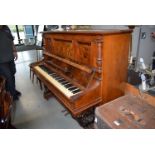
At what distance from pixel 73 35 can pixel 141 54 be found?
864mm

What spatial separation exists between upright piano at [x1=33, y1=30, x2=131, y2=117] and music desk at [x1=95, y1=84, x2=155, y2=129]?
0.17 meters

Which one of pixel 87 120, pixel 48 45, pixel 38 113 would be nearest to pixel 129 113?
pixel 87 120

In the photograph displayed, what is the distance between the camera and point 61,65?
2.29 m

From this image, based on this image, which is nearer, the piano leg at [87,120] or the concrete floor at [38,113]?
the piano leg at [87,120]

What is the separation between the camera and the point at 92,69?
1.58 metres

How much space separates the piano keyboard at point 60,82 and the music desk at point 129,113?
0.34 m

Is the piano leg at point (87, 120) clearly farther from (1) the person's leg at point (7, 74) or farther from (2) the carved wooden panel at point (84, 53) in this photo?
(1) the person's leg at point (7, 74)

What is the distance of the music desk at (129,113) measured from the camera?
125 centimetres

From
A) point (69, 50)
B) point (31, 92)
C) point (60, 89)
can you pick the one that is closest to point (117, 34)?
point (69, 50)

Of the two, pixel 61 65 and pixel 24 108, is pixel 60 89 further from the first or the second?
pixel 24 108

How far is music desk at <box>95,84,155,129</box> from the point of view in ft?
4.11

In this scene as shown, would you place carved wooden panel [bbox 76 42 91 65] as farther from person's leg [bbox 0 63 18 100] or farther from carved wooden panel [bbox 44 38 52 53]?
person's leg [bbox 0 63 18 100]

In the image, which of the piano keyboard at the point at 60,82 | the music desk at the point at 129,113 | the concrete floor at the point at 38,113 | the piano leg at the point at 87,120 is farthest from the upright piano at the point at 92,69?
the concrete floor at the point at 38,113

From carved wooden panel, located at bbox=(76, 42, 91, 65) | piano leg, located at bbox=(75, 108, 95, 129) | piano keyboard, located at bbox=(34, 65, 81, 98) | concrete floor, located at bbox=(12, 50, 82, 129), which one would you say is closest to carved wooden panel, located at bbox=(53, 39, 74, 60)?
carved wooden panel, located at bbox=(76, 42, 91, 65)
